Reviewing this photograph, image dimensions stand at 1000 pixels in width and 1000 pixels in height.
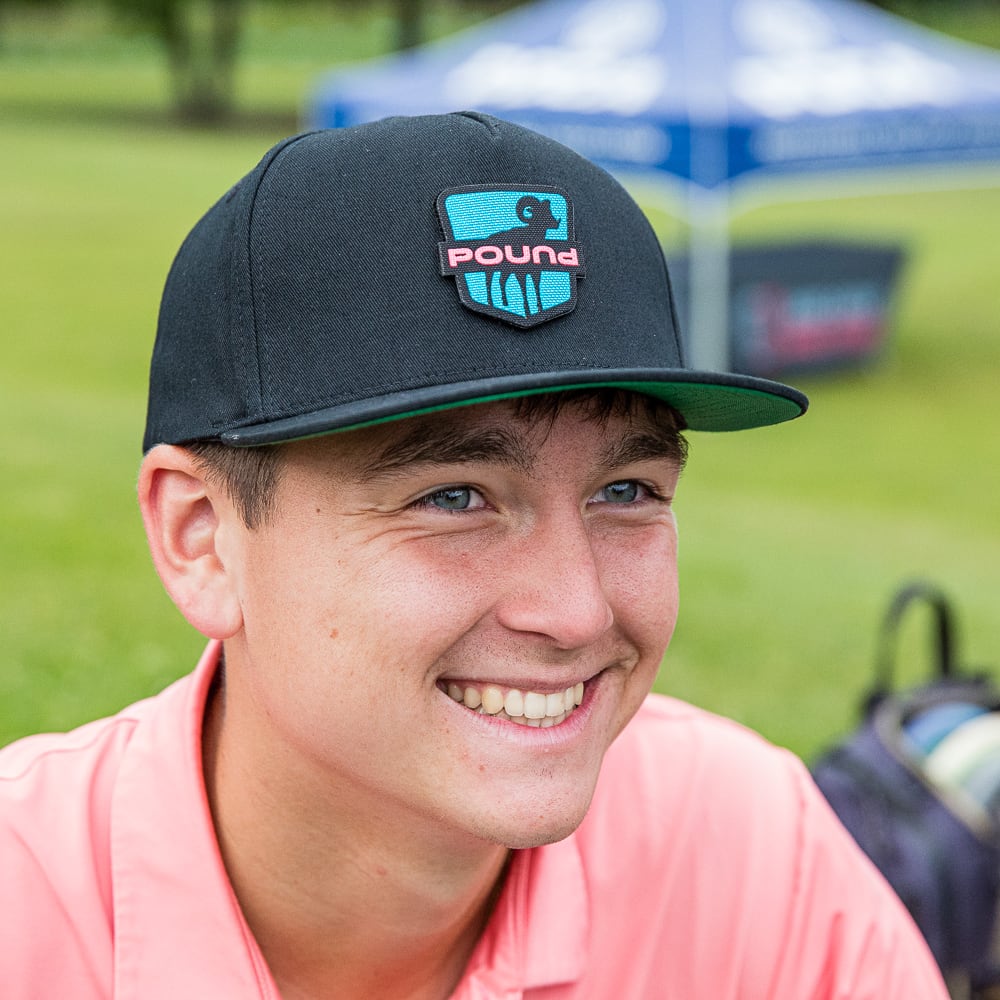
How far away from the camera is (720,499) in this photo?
7551 mm

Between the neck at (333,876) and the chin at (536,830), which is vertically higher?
the chin at (536,830)

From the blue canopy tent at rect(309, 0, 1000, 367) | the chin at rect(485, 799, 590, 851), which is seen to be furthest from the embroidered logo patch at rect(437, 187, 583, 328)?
the blue canopy tent at rect(309, 0, 1000, 367)

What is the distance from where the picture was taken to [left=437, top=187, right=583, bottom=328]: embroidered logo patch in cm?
151

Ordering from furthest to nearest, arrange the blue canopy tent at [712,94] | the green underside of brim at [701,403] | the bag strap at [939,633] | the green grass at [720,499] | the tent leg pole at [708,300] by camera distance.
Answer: the tent leg pole at [708,300] < the blue canopy tent at [712,94] < the green grass at [720,499] < the bag strap at [939,633] < the green underside of brim at [701,403]

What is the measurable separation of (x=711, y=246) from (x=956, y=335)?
3.81 meters

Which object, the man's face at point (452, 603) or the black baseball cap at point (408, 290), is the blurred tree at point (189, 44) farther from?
the man's face at point (452, 603)

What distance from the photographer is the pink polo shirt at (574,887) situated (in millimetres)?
1655

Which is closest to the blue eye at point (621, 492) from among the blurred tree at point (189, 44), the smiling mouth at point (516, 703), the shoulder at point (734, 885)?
the smiling mouth at point (516, 703)

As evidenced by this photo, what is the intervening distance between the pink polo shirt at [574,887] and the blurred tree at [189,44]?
32.3 meters

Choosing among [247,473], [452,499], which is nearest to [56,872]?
[247,473]

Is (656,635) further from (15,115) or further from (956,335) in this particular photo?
(15,115)

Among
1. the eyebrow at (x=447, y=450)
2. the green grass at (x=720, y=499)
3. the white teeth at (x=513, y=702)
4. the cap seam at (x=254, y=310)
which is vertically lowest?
the green grass at (x=720, y=499)

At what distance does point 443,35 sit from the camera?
43.8 m

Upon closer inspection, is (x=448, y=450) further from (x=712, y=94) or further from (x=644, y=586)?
(x=712, y=94)
